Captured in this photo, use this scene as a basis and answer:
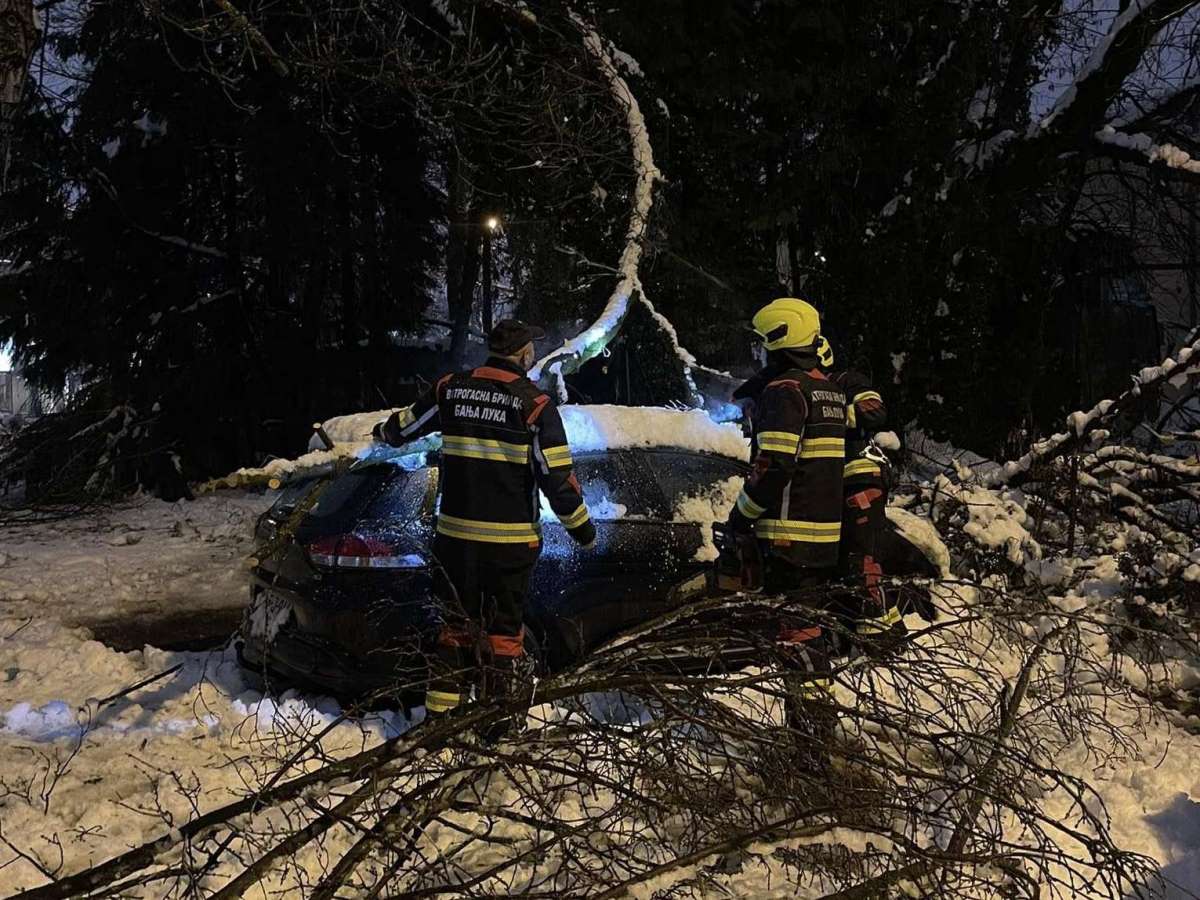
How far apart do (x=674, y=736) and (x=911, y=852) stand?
23.1 inches

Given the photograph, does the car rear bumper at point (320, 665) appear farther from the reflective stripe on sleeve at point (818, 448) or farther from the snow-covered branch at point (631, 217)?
the snow-covered branch at point (631, 217)

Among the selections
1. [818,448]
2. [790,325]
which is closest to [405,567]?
[818,448]

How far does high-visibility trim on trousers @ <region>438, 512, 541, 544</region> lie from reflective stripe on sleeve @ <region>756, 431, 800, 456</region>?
43.4 inches

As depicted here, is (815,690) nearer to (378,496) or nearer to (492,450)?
(492,450)

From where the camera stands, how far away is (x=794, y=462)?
3.90 meters

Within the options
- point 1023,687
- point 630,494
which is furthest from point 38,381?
point 1023,687

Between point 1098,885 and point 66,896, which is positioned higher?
point 66,896

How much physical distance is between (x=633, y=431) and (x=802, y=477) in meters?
1.20

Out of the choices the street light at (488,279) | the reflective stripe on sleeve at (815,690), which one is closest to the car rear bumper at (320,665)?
the reflective stripe on sleeve at (815,690)

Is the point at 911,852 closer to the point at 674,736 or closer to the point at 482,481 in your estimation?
the point at 674,736

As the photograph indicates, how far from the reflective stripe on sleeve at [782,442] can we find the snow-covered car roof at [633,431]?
44.7 inches

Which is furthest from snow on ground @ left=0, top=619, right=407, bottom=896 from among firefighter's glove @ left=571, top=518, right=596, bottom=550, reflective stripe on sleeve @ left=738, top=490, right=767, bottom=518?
reflective stripe on sleeve @ left=738, top=490, right=767, bottom=518

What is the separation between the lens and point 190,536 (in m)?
9.92

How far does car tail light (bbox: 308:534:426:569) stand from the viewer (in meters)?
4.19
